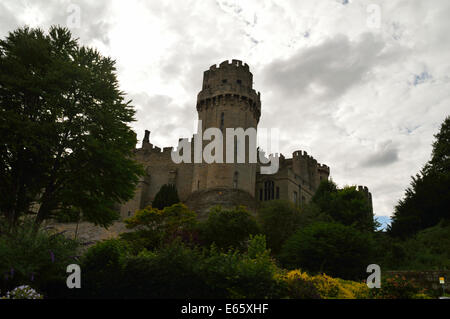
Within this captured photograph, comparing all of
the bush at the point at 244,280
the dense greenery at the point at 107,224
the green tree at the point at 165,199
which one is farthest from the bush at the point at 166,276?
the green tree at the point at 165,199

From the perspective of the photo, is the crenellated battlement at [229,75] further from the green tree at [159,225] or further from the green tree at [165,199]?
the green tree at [159,225]

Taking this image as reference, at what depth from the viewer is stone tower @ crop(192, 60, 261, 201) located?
4053cm

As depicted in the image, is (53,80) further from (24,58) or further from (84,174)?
(84,174)

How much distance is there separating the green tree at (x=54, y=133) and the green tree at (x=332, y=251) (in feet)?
32.8

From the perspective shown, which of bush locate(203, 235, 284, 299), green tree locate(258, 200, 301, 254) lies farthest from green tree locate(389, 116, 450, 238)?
bush locate(203, 235, 284, 299)

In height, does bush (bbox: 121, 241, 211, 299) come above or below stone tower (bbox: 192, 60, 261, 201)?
below

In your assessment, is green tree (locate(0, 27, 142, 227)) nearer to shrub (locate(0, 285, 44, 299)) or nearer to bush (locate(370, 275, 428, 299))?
shrub (locate(0, 285, 44, 299))

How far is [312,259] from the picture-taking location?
20.6m

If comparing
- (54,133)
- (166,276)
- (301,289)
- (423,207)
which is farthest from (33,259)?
(423,207)

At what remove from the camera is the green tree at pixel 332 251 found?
65.4 feet
